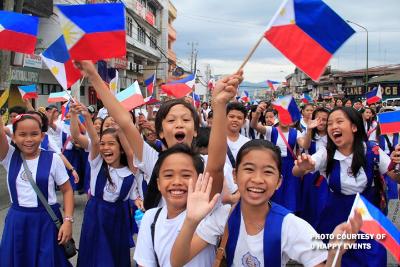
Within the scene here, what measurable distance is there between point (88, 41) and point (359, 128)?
2.23 m

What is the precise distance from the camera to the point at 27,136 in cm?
344

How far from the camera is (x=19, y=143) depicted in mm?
3451

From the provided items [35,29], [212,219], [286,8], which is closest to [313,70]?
[286,8]

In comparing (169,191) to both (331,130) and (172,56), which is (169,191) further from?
(172,56)

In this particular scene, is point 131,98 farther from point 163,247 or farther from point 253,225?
point 253,225

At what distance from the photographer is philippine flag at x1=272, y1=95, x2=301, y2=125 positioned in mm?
6270

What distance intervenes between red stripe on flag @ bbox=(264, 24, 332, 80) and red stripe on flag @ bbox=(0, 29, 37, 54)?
8.64 ft

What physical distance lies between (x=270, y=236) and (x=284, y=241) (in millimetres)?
66

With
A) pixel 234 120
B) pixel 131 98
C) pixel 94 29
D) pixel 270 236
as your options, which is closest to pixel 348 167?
pixel 234 120

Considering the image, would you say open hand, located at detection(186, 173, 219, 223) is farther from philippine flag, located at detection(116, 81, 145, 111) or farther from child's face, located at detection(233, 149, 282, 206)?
philippine flag, located at detection(116, 81, 145, 111)

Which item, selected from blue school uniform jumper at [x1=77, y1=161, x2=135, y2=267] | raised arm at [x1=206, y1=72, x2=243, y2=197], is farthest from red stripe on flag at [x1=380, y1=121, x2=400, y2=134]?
raised arm at [x1=206, y1=72, x2=243, y2=197]

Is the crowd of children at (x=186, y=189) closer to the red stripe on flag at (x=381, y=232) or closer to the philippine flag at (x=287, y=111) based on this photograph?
the red stripe on flag at (x=381, y=232)

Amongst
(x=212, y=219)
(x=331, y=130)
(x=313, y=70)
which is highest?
(x=313, y=70)

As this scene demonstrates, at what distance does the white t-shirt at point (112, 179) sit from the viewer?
12.4 ft
